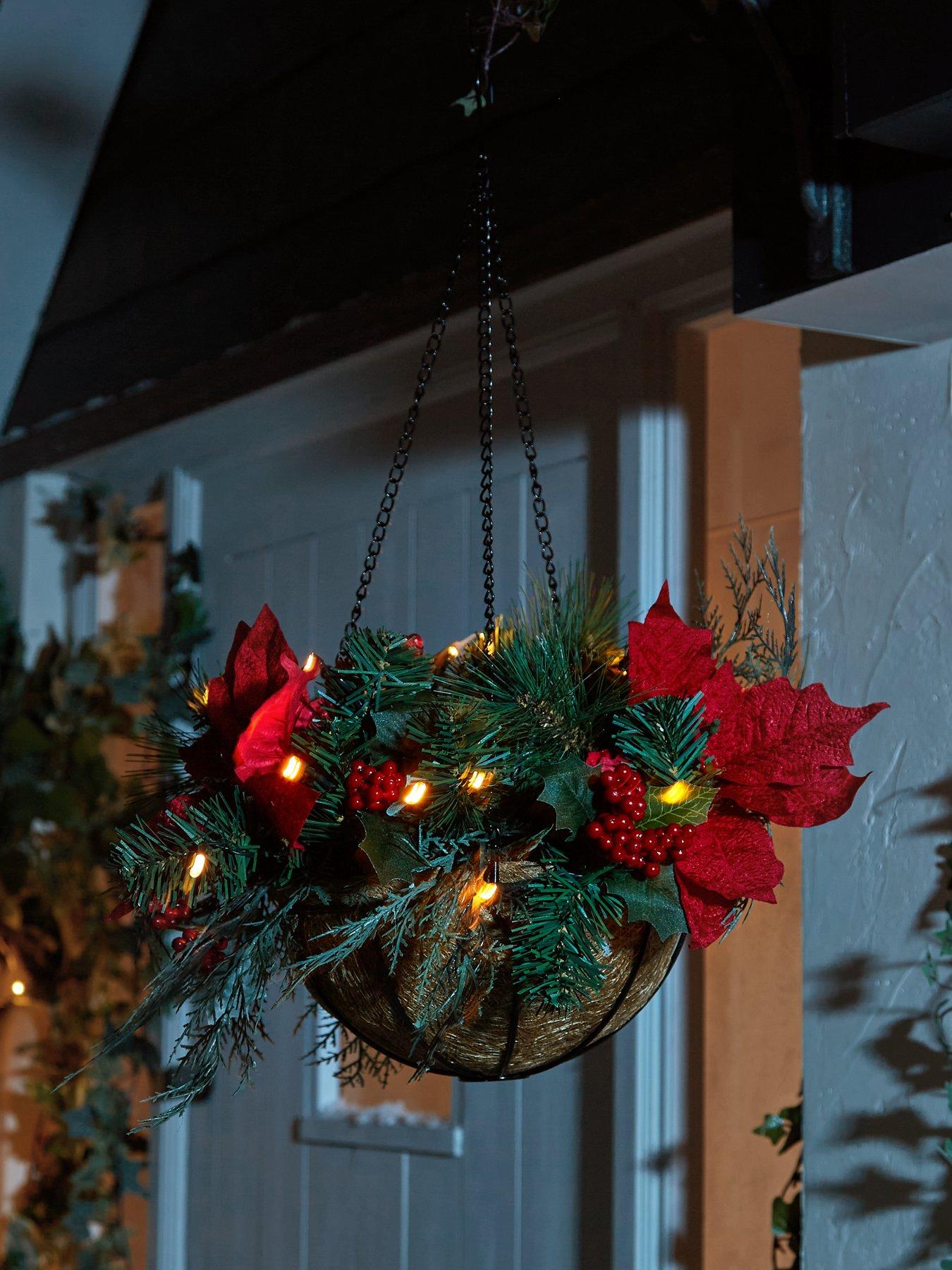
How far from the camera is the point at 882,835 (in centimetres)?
134

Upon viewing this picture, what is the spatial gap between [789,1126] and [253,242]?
1478mm

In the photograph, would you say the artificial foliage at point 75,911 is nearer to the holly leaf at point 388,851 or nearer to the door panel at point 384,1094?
the door panel at point 384,1094

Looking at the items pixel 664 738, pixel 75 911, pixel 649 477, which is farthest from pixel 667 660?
pixel 75 911

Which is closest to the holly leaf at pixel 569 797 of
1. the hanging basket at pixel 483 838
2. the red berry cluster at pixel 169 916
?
the hanging basket at pixel 483 838

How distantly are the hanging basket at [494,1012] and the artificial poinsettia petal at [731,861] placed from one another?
5cm

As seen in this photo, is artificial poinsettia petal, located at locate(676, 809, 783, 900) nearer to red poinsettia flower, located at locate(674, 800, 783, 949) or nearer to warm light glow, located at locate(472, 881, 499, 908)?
red poinsettia flower, located at locate(674, 800, 783, 949)

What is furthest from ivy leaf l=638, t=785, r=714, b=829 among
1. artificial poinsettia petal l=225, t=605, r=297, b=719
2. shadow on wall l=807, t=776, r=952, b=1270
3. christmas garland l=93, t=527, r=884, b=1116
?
shadow on wall l=807, t=776, r=952, b=1270

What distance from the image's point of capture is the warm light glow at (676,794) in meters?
0.84

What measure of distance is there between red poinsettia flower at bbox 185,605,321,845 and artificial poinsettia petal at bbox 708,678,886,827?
0.25 meters

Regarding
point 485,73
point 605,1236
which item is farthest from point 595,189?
point 605,1236

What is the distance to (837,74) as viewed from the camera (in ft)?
3.68

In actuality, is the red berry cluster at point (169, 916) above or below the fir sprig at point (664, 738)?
below

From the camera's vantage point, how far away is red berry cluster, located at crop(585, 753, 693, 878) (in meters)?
0.82

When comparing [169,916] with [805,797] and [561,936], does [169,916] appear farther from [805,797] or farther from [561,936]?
[805,797]
